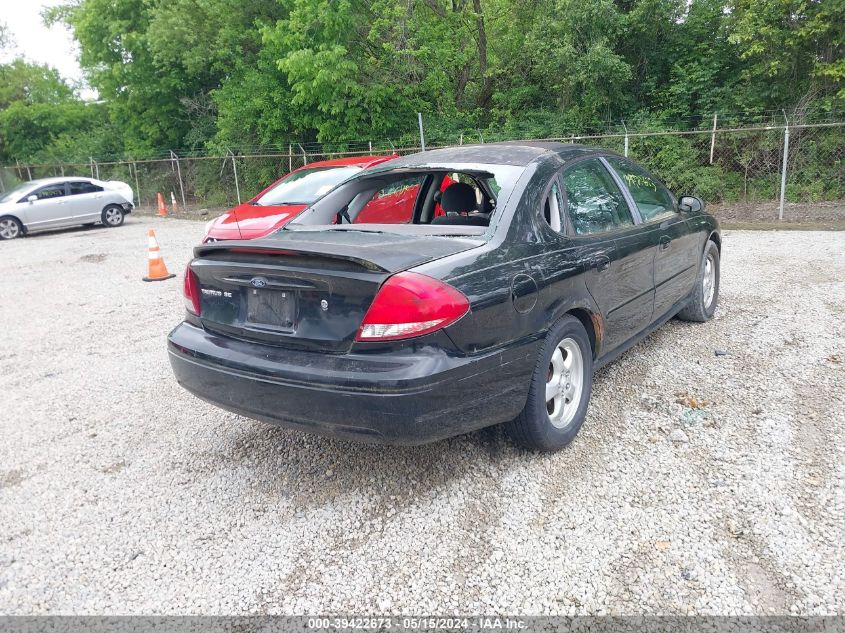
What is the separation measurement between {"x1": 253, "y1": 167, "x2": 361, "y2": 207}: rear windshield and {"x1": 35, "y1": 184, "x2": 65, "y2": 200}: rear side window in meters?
10.9

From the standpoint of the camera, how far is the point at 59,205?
17.1 meters

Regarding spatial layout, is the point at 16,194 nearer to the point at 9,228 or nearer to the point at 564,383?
the point at 9,228

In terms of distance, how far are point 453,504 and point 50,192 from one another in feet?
59.0

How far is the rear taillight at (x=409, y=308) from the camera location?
8.78 feet

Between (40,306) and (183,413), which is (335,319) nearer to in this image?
(183,413)

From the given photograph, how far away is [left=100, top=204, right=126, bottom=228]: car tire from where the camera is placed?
59.6 feet

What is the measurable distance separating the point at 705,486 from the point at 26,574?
3115mm

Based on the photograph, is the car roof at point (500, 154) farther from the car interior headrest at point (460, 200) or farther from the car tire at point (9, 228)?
the car tire at point (9, 228)

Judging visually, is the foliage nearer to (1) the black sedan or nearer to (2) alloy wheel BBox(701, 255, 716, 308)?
(2) alloy wheel BBox(701, 255, 716, 308)

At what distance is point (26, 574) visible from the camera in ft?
8.92

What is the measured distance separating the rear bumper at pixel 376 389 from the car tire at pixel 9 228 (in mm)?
16644

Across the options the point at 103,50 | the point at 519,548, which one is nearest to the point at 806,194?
the point at 519,548

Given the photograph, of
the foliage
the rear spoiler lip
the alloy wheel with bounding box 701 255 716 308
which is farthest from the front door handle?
the foliage

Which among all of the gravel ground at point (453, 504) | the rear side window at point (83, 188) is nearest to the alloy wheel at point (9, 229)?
the rear side window at point (83, 188)
